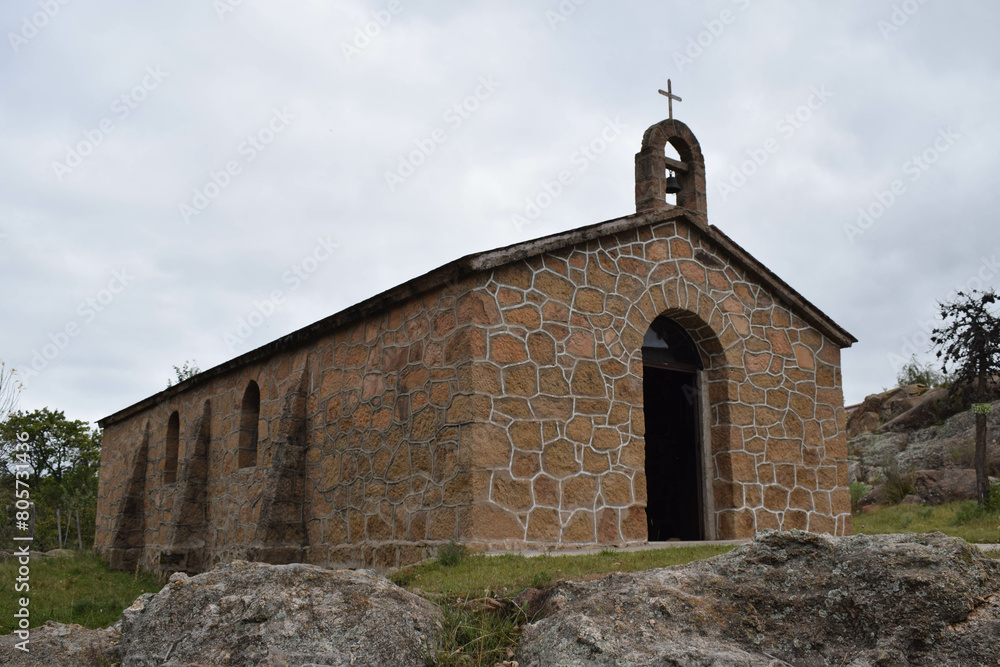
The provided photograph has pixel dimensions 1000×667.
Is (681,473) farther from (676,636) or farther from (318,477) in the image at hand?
(676,636)

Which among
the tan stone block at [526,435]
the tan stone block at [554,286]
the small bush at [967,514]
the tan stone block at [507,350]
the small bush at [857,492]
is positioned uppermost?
the tan stone block at [554,286]

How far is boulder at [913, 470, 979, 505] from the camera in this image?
50.1 feet

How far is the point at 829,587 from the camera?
432 centimetres

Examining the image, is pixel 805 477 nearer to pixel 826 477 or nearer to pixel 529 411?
pixel 826 477

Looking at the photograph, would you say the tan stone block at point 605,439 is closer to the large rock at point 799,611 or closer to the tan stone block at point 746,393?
the tan stone block at point 746,393

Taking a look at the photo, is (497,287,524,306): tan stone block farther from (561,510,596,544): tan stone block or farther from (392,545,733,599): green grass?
(392,545,733,599): green grass

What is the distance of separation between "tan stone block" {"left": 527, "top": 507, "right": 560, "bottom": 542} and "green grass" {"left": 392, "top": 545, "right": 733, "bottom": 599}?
2.48ft

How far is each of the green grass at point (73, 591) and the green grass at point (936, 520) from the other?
10.0 metres

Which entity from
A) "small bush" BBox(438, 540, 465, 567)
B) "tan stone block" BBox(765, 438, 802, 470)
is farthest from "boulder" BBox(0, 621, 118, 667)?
"tan stone block" BBox(765, 438, 802, 470)

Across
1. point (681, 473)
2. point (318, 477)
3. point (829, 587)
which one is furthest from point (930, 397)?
point (829, 587)

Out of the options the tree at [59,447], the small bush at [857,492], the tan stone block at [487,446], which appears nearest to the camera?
the tan stone block at [487,446]

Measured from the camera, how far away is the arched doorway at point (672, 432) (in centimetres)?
1075

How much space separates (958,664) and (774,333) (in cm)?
790

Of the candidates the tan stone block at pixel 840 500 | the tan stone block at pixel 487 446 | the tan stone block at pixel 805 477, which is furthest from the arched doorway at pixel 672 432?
the tan stone block at pixel 487 446
